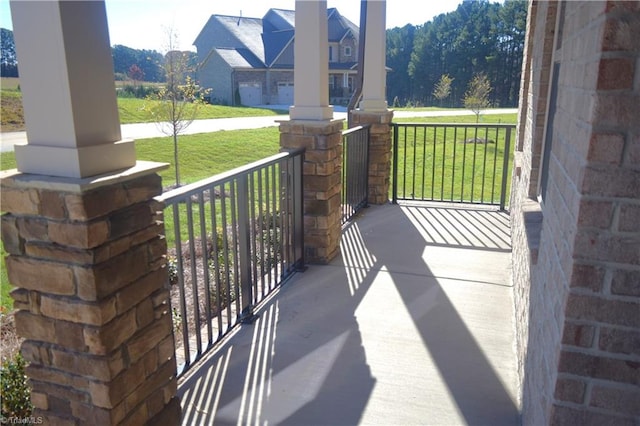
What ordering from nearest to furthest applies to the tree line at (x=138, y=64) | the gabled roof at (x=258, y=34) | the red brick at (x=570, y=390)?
the red brick at (x=570, y=390) → the tree line at (x=138, y=64) → the gabled roof at (x=258, y=34)

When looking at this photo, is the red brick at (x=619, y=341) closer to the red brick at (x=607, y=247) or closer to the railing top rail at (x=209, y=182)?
the red brick at (x=607, y=247)

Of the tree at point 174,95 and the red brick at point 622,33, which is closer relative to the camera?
the red brick at point 622,33

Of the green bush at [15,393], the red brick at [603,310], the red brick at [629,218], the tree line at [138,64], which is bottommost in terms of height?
the green bush at [15,393]

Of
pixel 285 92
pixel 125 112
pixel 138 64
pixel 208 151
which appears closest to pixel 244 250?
pixel 208 151

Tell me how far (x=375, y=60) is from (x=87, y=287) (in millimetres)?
4731

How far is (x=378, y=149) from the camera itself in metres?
5.75

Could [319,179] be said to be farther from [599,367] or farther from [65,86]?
[599,367]

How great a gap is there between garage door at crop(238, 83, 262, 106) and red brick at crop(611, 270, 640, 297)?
92.4 ft

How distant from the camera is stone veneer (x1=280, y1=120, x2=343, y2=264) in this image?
368 centimetres

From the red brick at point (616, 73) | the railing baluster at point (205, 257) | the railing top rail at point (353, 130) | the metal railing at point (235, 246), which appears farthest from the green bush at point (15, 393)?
the railing top rail at point (353, 130)

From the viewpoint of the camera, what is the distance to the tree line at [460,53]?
36.3m

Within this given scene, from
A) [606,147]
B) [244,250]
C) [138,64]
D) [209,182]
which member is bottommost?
[244,250]

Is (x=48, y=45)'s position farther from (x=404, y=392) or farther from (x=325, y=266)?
(x=325, y=266)

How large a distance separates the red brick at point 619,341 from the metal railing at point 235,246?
60.4 inches
